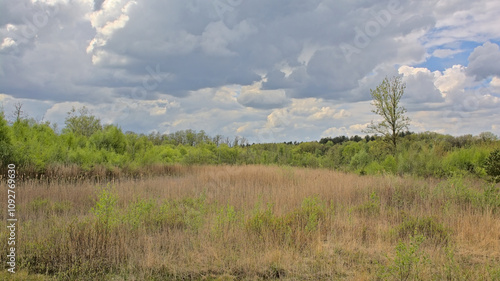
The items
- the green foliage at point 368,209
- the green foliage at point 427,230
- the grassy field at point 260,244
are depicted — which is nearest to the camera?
the grassy field at point 260,244

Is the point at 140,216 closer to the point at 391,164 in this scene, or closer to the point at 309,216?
the point at 309,216

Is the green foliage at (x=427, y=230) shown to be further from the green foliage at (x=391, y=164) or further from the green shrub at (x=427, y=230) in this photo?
the green foliage at (x=391, y=164)

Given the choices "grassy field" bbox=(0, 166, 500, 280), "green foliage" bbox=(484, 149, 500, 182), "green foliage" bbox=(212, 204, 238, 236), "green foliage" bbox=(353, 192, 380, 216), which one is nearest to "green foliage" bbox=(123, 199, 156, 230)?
"grassy field" bbox=(0, 166, 500, 280)

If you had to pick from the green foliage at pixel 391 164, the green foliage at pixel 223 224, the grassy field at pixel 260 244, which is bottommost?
the grassy field at pixel 260 244

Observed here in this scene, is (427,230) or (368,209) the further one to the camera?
(368,209)

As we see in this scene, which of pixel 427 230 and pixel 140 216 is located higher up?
pixel 140 216

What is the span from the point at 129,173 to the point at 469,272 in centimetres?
1716

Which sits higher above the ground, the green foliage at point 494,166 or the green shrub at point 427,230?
the green foliage at point 494,166

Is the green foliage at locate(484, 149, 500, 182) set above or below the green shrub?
above

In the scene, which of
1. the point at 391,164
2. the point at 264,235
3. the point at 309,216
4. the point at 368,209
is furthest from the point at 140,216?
the point at 391,164

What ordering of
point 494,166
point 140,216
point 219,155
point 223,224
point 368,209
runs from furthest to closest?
point 219,155 → point 494,166 → point 368,209 → point 140,216 → point 223,224

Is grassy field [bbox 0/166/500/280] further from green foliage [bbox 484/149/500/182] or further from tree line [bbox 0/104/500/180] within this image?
tree line [bbox 0/104/500/180]

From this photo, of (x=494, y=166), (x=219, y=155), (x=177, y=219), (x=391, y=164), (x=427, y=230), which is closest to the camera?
(x=427, y=230)

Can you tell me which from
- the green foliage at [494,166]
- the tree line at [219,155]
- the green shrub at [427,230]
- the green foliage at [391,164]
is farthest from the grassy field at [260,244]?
the green foliage at [391,164]
